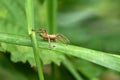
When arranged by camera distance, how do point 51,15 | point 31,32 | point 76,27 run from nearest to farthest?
point 31,32 < point 51,15 < point 76,27

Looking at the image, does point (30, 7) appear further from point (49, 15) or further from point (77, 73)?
point (77, 73)

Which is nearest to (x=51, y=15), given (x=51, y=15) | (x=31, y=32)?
(x=51, y=15)

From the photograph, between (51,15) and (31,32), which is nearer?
(31,32)

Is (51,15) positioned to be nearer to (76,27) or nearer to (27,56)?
(27,56)

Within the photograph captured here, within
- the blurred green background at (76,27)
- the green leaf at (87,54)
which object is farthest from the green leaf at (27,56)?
the green leaf at (87,54)

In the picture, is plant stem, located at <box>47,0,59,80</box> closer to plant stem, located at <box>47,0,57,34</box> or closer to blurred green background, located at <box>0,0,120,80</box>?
plant stem, located at <box>47,0,57,34</box>

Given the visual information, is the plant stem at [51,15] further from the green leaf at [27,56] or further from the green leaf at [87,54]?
the green leaf at [87,54]

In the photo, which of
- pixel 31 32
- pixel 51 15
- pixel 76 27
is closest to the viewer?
pixel 31 32

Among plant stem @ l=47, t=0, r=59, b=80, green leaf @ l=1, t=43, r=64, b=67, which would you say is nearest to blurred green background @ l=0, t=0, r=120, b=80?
green leaf @ l=1, t=43, r=64, b=67
